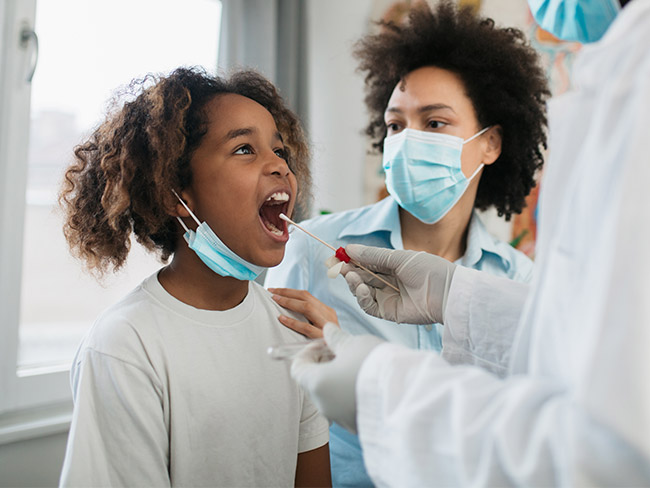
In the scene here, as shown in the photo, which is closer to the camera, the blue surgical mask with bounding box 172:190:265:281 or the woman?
the blue surgical mask with bounding box 172:190:265:281

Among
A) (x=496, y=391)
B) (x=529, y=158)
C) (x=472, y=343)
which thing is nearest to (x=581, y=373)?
(x=496, y=391)

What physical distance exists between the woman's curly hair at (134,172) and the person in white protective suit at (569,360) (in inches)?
24.2

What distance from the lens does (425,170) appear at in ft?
5.41

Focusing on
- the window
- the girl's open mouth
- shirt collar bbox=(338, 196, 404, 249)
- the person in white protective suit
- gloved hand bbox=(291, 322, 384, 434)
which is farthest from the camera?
the window

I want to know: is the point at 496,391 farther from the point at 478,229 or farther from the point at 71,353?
the point at 71,353

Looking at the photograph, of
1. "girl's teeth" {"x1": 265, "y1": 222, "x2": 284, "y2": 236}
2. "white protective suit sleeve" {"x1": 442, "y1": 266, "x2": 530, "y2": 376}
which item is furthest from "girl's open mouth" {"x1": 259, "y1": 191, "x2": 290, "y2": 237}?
"white protective suit sleeve" {"x1": 442, "y1": 266, "x2": 530, "y2": 376}

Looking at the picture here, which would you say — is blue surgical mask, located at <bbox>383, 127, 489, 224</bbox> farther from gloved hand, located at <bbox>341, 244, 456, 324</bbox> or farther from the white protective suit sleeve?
the white protective suit sleeve

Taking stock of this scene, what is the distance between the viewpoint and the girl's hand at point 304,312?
1.28 meters

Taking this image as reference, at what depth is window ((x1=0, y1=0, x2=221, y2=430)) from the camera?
1790mm

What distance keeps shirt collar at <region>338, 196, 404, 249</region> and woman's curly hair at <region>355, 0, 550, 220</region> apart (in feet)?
1.43

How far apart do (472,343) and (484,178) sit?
3.86 feet

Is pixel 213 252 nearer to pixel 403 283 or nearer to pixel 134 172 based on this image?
pixel 134 172

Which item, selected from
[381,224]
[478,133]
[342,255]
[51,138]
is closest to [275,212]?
[342,255]

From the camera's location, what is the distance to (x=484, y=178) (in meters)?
2.05
